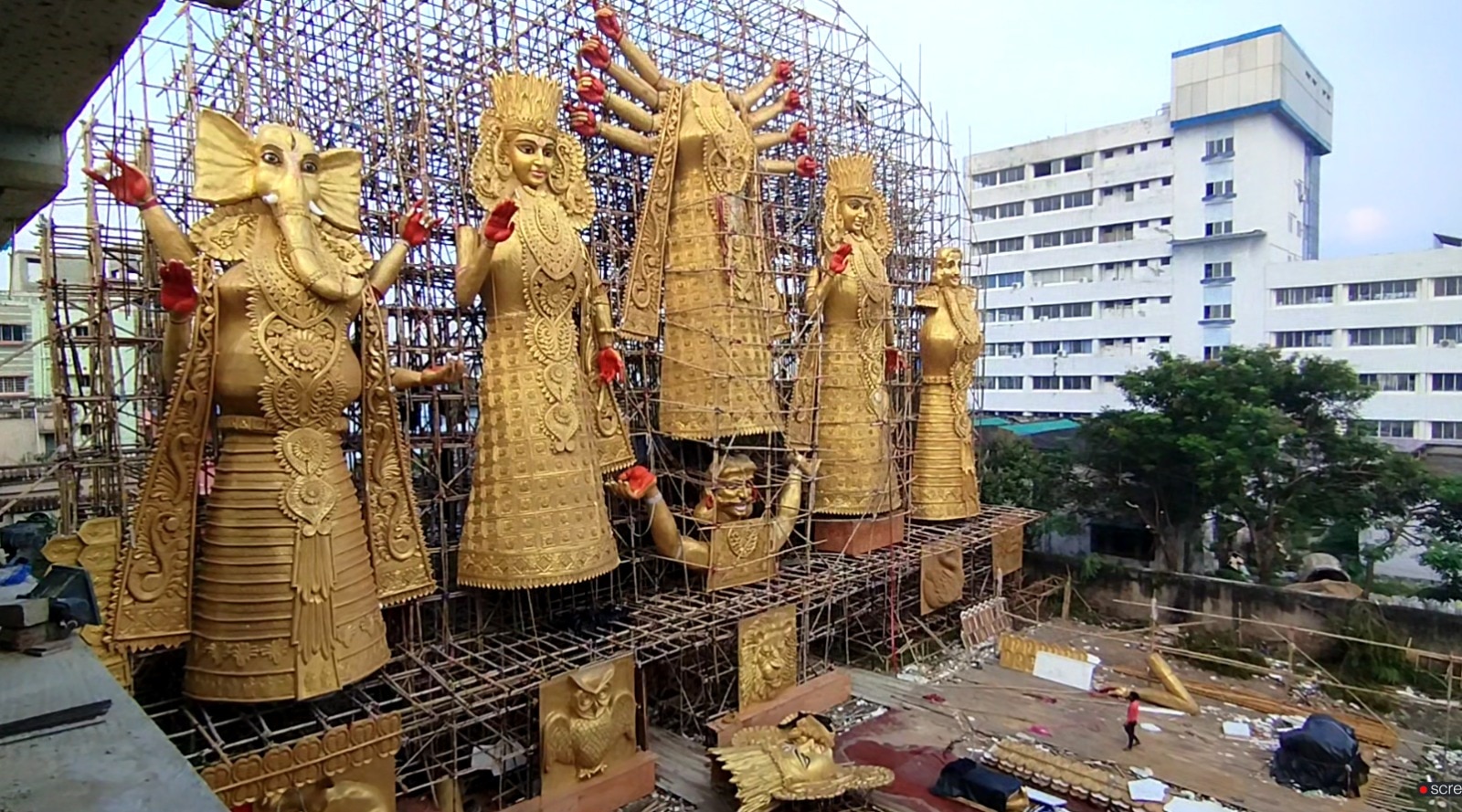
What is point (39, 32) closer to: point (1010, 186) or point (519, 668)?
point (519, 668)

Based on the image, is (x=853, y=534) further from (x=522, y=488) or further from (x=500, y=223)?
(x=500, y=223)

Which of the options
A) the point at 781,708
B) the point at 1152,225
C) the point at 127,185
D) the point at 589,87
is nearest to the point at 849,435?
the point at 781,708

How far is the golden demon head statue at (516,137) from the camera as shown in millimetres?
7898

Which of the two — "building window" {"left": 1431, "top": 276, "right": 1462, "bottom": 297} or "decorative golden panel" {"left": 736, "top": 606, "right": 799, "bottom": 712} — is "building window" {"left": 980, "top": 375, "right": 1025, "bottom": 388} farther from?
"decorative golden panel" {"left": 736, "top": 606, "right": 799, "bottom": 712}

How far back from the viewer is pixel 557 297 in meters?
8.09

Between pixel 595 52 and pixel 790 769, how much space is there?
23.3 feet

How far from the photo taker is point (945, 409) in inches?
528

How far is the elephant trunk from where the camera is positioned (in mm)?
6059

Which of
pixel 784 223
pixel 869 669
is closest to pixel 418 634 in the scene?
pixel 869 669

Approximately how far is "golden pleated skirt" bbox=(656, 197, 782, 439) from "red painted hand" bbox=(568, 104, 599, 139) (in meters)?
1.30

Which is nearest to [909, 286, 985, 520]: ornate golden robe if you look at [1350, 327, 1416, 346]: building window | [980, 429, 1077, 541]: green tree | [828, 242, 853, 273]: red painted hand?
[828, 242, 853, 273]: red painted hand

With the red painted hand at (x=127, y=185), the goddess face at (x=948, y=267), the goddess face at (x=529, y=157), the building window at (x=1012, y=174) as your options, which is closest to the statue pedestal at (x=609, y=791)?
the red painted hand at (x=127, y=185)

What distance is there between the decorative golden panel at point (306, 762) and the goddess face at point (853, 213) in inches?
318

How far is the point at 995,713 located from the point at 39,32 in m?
→ 10.4
